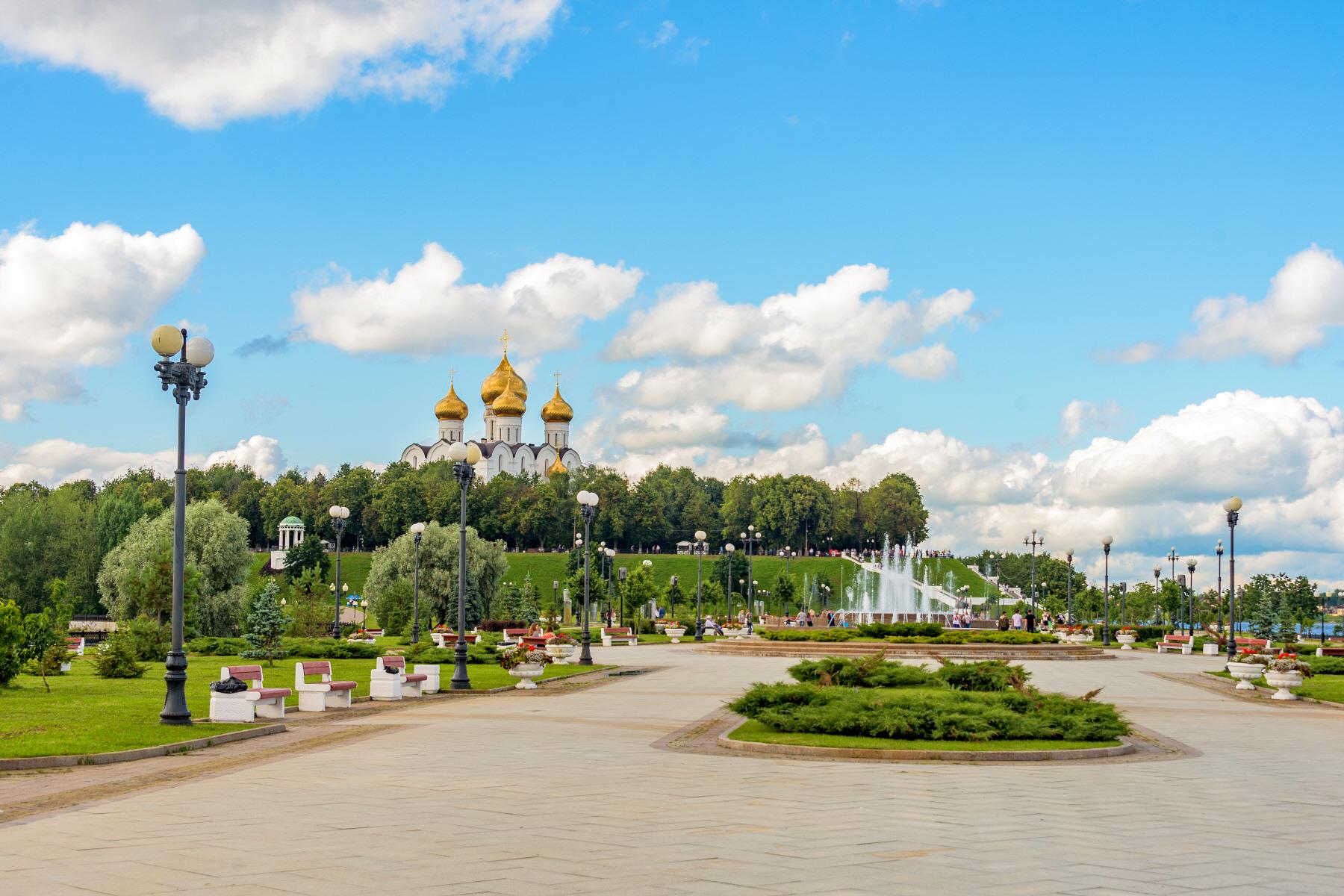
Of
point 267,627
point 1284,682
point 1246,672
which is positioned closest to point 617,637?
point 267,627

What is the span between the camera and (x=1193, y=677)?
1346 inches

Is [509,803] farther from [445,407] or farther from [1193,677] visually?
[445,407]

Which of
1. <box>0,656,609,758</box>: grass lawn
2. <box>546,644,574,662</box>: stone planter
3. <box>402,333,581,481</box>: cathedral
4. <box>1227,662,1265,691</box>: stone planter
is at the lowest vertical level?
<box>546,644,574,662</box>: stone planter

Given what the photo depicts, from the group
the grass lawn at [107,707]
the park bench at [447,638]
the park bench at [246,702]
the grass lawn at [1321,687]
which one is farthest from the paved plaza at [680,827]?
the park bench at [447,638]

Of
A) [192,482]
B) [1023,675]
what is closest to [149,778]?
[1023,675]

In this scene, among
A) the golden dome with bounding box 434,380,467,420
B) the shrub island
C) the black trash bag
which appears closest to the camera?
the shrub island

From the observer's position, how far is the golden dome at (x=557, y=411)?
150375mm

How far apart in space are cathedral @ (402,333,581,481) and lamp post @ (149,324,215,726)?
401 feet

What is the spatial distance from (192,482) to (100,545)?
67396 millimetres

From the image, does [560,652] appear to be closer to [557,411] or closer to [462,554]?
[462,554]

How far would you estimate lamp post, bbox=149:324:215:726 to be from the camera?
55.5 feet

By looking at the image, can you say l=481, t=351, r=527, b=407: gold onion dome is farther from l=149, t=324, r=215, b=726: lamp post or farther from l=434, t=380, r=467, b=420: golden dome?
l=149, t=324, r=215, b=726: lamp post

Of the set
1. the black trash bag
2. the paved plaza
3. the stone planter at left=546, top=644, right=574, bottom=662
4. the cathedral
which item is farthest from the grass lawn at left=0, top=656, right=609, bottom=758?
the cathedral

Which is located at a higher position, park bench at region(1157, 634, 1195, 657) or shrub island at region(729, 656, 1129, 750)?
shrub island at region(729, 656, 1129, 750)
